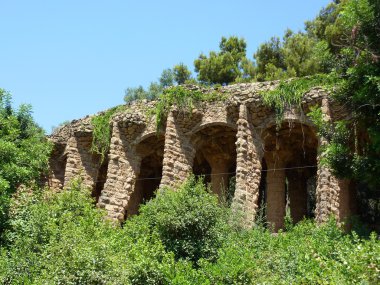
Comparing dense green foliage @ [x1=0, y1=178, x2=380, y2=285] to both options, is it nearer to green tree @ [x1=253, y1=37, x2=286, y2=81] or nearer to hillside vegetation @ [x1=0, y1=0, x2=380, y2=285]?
hillside vegetation @ [x1=0, y1=0, x2=380, y2=285]

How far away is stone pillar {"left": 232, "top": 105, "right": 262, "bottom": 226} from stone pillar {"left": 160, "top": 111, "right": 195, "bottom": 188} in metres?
1.77

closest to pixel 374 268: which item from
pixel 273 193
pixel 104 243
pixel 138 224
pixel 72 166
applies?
pixel 104 243

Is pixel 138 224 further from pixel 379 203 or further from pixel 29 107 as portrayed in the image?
pixel 379 203

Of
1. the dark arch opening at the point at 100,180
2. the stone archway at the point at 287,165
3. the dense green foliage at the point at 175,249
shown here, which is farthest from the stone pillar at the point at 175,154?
the dark arch opening at the point at 100,180

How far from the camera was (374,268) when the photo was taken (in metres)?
7.35

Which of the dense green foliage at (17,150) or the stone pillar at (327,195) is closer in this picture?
the stone pillar at (327,195)

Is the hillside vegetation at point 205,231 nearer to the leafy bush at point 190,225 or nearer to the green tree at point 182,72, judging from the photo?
the leafy bush at point 190,225

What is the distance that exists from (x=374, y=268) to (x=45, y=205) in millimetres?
9275

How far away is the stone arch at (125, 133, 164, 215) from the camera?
58.3 ft

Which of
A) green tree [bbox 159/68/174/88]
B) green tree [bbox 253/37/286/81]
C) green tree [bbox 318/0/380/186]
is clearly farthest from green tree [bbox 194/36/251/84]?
green tree [bbox 318/0/380/186]

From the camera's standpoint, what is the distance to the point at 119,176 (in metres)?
17.0

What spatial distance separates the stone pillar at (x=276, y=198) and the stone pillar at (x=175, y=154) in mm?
2502

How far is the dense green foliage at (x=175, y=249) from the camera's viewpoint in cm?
898

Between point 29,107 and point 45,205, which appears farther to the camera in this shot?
point 29,107
